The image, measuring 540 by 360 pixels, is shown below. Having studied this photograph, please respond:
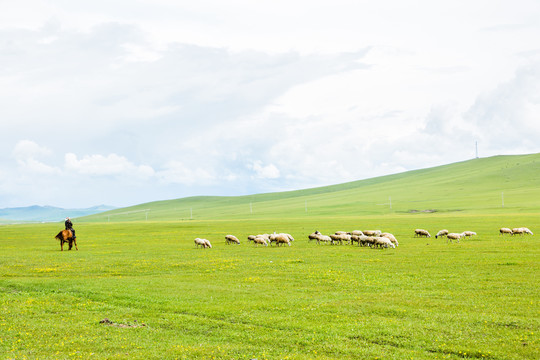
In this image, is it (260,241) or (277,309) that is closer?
(277,309)

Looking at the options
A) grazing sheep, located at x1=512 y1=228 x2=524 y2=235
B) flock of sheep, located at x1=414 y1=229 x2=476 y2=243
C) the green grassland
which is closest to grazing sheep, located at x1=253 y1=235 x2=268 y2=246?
the green grassland

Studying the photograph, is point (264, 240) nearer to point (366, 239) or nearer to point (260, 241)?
point (260, 241)

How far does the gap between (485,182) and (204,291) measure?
196763 millimetres

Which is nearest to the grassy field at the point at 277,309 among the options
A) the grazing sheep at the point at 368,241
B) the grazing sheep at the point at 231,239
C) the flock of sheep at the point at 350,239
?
the flock of sheep at the point at 350,239

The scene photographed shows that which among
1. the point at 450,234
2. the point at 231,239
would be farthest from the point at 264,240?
the point at 450,234

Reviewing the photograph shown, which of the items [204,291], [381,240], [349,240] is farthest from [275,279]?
[349,240]

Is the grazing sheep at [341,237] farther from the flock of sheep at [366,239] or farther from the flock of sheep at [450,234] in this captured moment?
the flock of sheep at [450,234]

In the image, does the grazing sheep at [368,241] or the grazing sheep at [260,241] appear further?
the grazing sheep at [260,241]

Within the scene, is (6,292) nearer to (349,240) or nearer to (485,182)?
(349,240)

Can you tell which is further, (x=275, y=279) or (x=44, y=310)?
(x=275, y=279)

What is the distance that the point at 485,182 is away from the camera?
194875 mm

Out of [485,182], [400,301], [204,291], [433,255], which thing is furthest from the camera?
[485,182]

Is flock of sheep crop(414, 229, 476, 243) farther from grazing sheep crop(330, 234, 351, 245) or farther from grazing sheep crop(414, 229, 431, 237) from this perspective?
grazing sheep crop(330, 234, 351, 245)

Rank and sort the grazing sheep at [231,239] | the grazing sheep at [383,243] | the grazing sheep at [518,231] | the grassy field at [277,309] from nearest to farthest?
the grassy field at [277,309], the grazing sheep at [383,243], the grazing sheep at [231,239], the grazing sheep at [518,231]
